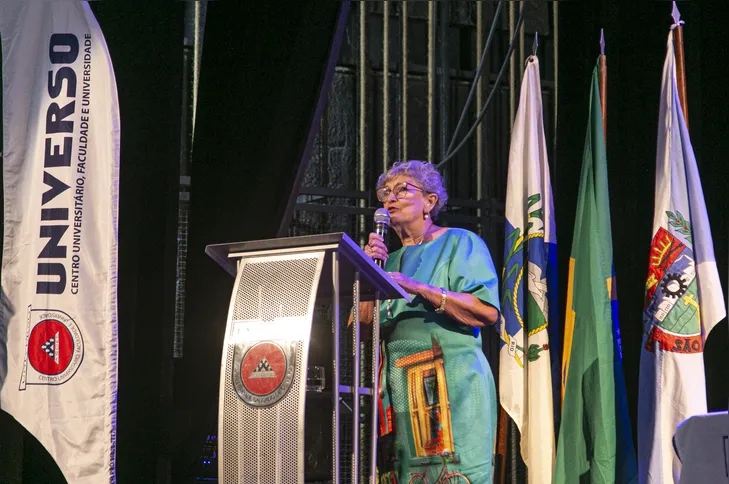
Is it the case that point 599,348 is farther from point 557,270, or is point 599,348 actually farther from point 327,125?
point 327,125

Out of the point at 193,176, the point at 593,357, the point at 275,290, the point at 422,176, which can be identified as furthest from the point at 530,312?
the point at 275,290

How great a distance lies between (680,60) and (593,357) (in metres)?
1.37

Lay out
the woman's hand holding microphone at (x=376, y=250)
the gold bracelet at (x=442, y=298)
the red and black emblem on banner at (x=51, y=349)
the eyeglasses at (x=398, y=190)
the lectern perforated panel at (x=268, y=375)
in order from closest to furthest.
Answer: the lectern perforated panel at (x=268, y=375)
the woman's hand holding microphone at (x=376, y=250)
the gold bracelet at (x=442, y=298)
the eyeglasses at (x=398, y=190)
the red and black emblem on banner at (x=51, y=349)

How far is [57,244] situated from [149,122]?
58 cm

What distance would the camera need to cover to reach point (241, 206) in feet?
11.7

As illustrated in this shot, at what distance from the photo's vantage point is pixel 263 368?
94.3 inches

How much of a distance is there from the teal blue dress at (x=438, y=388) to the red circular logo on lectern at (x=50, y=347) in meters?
1.21

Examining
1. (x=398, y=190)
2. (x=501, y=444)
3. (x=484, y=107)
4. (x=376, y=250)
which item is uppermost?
(x=484, y=107)

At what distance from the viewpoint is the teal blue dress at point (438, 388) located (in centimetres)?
313

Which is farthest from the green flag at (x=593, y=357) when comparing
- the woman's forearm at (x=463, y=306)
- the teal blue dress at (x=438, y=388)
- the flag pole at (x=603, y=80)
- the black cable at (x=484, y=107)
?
the woman's forearm at (x=463, y=306)

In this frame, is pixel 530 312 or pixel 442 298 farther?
pixel 530 312

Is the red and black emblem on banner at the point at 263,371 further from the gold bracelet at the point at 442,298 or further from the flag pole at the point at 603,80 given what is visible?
the flag pole at the point at 603,80

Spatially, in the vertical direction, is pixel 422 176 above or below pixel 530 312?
above

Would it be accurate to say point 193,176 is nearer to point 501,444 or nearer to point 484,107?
point 484,107
